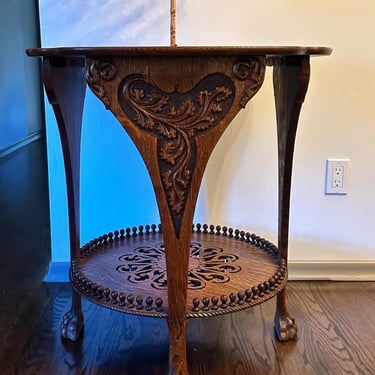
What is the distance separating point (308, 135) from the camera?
144cm

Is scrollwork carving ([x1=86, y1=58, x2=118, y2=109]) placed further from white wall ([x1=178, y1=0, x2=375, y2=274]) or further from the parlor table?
white wall ([x1=178, y1=0, x2=375, y2=274])

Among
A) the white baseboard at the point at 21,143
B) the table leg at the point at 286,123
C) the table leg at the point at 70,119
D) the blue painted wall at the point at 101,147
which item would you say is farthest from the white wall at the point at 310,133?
the white baseboard at the point at 21,143

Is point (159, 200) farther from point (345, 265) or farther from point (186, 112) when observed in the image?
point (345, 265)

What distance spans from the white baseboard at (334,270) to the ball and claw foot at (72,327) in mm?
647

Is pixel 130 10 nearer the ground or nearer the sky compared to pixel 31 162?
nearer the sky

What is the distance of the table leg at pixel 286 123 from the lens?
3.31 ft

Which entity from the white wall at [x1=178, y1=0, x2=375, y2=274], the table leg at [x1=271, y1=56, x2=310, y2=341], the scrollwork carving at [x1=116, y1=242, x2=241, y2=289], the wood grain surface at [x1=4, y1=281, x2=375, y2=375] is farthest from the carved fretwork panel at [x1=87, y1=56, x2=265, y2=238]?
the white wall at [x1=178, y1=0, x2=375, y2=274]

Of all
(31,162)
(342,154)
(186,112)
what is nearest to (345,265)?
(342,154)

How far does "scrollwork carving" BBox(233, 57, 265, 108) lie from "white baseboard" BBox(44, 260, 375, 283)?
77cm

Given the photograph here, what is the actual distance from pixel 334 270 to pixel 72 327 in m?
0.78

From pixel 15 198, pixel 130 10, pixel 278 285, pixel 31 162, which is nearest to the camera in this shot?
pixel 278 285

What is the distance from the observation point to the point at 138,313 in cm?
102

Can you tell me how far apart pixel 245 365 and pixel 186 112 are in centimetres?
57

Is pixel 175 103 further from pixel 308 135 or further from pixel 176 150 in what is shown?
pixel 308 135
